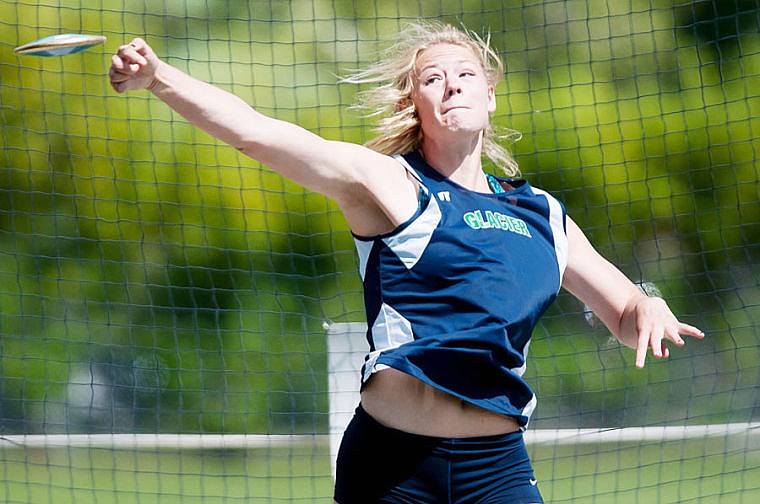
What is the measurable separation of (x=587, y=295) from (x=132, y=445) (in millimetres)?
4166

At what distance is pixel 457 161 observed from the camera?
252cm

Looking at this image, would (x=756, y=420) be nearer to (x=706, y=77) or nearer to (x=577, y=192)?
(x=577, y=192)

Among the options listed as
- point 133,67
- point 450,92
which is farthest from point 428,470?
point 133,67

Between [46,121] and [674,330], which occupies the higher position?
[46,121]

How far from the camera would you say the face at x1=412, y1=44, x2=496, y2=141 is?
8.14 feet

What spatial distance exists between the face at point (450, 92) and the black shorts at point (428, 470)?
73 cm

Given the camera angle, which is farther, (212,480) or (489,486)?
(212,480)

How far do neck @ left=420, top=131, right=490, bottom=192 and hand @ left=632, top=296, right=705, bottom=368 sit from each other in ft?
1.64

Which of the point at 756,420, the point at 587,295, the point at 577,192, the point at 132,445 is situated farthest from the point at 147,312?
the point at 587,295

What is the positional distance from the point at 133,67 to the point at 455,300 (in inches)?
32.6

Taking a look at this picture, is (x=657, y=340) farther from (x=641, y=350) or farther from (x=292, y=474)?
(x=292, y=474)

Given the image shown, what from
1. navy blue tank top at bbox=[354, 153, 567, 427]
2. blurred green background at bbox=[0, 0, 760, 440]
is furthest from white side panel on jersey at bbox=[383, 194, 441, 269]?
blurred green background at bbox=[0, 0, 760, 440]

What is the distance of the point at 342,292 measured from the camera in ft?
23.4

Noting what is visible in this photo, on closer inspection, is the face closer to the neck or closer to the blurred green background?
the neck
